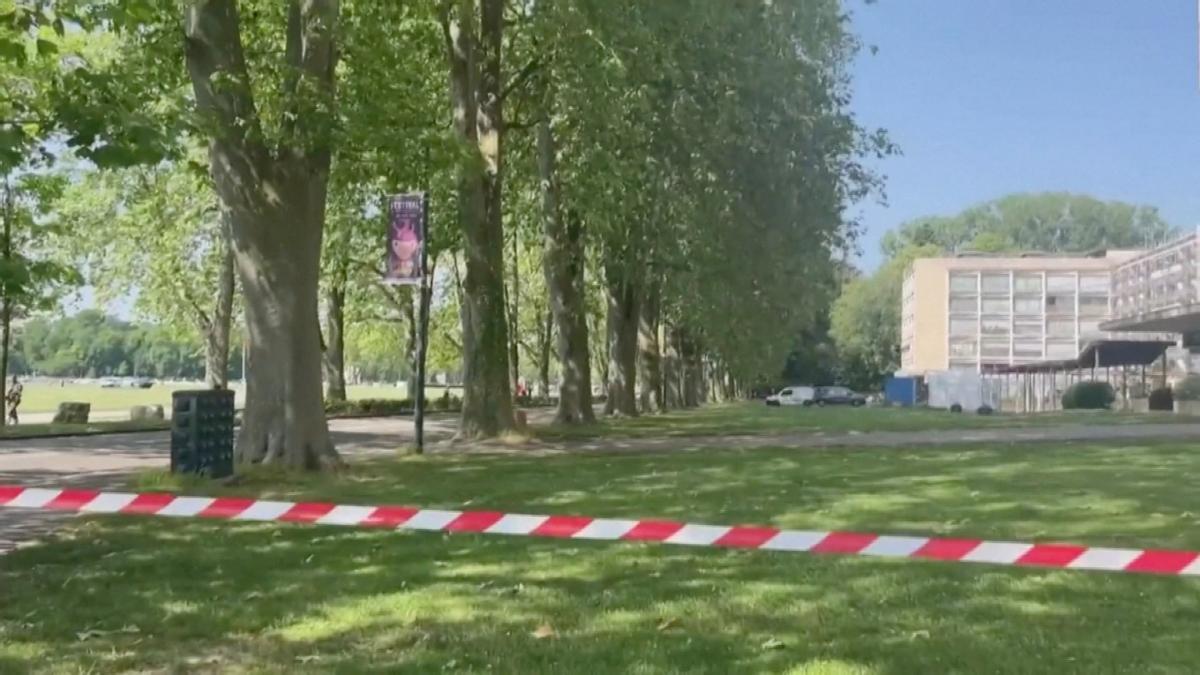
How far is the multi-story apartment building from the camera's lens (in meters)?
128

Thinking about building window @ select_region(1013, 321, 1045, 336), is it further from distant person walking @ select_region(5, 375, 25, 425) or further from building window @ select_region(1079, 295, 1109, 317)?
distant person walking @ select_region(5, 375, 25, 425)

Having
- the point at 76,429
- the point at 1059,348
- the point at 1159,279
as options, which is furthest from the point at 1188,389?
the point at 1059,348

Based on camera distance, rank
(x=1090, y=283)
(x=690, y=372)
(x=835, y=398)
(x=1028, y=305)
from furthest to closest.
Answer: (x=1028, y=305), (x=1090, y=283), (x=835, y=398), (x=690, y=372)

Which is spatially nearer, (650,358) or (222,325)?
(222,325)

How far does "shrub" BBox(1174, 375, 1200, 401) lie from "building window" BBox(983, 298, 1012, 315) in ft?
291

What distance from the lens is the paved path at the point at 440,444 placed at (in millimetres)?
18812

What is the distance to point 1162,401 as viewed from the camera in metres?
44.7

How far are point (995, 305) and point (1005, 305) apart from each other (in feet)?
3.37

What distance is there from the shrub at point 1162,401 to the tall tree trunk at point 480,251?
28830mm

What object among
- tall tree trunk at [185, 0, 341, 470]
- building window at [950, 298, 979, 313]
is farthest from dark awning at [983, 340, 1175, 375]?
building window at [950, 298, 979, 313]

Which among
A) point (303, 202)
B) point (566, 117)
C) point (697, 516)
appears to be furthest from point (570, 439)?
point (697, 516)

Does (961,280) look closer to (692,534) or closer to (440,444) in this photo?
(440,444)

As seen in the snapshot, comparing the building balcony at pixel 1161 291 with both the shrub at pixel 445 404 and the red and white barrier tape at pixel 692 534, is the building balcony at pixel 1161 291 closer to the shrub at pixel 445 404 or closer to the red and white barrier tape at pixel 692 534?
the shrub at pixel 445 404

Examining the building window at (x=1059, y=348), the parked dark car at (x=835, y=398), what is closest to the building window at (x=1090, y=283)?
the building window at (x=1059, y=348)
